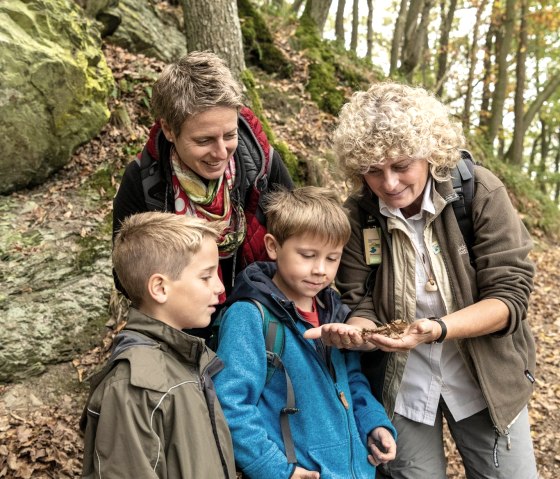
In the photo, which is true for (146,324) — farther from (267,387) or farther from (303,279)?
(303,279)

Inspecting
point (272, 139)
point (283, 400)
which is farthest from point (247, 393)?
point (272, 139)

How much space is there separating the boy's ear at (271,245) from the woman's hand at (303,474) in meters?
1.12

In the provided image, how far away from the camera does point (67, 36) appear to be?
226 inches

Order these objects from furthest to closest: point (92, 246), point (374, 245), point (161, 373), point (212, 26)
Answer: point (212, 26)
point (92, 246)
point (374, 245)
point (161, 373)

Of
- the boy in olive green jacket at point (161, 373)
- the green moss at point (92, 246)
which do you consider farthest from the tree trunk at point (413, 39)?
the boy in olive green jacket at point (161, 373)

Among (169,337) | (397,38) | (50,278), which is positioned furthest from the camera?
(397,38)

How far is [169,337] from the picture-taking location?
2.38m

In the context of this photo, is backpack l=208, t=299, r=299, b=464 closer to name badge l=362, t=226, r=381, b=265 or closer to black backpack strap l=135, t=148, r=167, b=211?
name badge l=362, t=226, r=381, b=265

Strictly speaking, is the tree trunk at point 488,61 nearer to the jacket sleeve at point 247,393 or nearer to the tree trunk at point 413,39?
the tree trunk at point 413,39

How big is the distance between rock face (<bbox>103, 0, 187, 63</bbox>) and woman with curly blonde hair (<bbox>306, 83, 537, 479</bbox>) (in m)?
5.67

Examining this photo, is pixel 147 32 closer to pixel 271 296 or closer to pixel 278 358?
pixel 271 296

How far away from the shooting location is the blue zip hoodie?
7.89 feet

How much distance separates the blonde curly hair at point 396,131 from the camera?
8.52 ft

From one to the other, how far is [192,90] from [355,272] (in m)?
1.36
